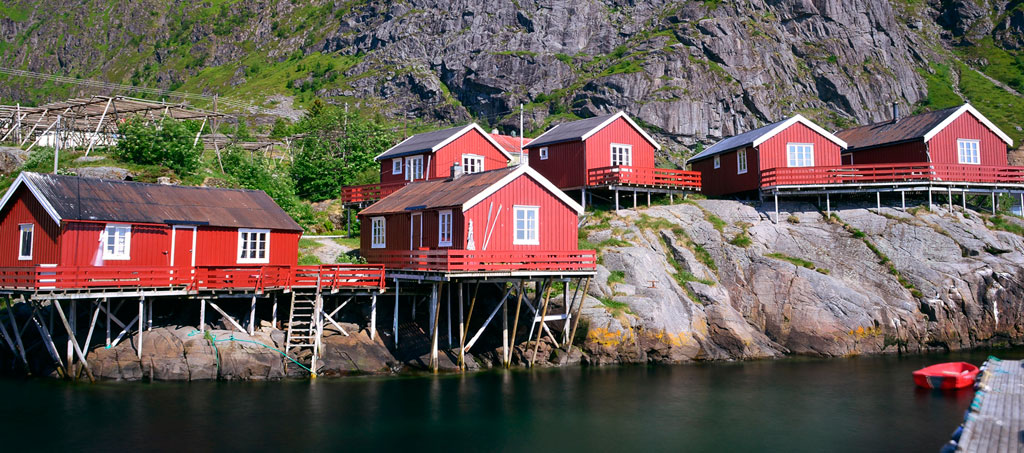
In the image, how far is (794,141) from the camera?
1791 inches

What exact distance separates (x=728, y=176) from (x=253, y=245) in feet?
96.4

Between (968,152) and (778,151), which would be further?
(968,152)

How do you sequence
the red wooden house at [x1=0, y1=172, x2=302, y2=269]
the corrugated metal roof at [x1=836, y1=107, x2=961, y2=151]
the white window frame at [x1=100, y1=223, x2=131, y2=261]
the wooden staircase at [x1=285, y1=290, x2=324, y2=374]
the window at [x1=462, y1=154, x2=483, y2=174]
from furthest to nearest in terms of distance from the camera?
the window at [x1=462, y1=154, x2=483, y2=174] → the corrugated metal roof at [x1=836, y1=107, x2=961, y2=151] → the wooden staircase at [x1=285, y1=290, x2=324, y2=374] → the white window frame at [x1=100, y1=223, x2=131, y2=261] → the red wooden house at [x1=0, y1=172, x2=302, y2=269]

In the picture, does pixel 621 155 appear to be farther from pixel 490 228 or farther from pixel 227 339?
pixel 227 339

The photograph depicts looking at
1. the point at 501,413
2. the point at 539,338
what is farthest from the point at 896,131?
the point at 501,413

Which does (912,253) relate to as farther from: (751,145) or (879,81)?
(879,81)

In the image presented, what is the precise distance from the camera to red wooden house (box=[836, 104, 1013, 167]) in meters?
44.9

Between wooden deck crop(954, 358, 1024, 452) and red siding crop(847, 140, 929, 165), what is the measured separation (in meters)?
19.4

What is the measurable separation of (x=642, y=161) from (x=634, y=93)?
52.4 metres

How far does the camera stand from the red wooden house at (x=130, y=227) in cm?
2881

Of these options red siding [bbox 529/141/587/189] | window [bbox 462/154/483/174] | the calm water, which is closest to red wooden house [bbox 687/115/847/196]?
red siding [bbox 529/141/587/189]

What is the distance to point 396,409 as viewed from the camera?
25.0 metres

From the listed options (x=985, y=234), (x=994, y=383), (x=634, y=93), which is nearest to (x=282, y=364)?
(x=994, y=383)

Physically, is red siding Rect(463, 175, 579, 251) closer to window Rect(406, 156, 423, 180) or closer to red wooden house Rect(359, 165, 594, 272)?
red wooden house Rect(359, 165, 594, 272)
